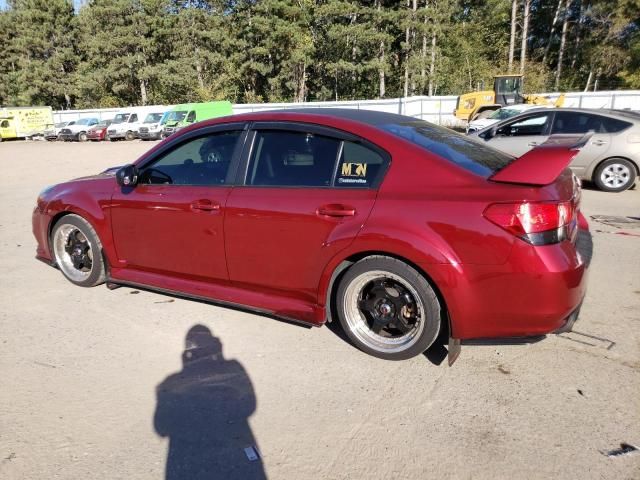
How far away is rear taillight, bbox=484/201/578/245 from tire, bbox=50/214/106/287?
3393 millimetres

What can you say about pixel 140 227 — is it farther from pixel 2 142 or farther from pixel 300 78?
pixel 300 78

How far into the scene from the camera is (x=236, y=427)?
8.87 ft

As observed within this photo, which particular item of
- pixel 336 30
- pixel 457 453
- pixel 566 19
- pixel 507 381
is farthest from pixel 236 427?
pixel 566 19

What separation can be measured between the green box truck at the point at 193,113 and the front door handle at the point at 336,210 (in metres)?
26.2

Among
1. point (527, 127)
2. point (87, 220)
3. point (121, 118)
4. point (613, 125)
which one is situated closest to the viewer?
point (87, 220)

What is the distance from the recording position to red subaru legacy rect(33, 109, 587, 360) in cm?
285

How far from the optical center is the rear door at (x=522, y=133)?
31.0 ft

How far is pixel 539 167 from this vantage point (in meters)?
2.89

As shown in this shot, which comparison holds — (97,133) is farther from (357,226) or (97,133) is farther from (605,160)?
(357,226)

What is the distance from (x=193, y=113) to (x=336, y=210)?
91.5 feet

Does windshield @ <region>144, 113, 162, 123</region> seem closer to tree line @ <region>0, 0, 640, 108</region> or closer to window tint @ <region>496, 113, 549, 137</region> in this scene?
tree line @ <region>0, 0, 640, 108</region>

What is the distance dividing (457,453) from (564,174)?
1929mm

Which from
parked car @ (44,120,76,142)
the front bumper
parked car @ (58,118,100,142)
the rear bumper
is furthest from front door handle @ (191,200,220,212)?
parked car @ (44,120,76,142)

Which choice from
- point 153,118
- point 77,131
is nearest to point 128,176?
point 153,118
